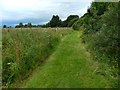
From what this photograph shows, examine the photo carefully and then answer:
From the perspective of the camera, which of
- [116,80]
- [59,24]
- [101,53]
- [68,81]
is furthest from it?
[59,24]

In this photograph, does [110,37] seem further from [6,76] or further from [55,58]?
[55,58]

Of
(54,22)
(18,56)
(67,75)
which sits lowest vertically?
(67,75)

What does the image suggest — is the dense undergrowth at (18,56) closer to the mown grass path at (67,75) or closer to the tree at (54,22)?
the mown grass path at (67,75)

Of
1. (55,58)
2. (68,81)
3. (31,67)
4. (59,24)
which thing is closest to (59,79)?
(68,81)

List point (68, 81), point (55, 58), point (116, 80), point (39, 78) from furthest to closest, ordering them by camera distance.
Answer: point (55, 58) → point (39, 78) → point (68, 81) → point (116, 80)

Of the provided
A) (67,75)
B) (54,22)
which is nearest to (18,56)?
(67,75)

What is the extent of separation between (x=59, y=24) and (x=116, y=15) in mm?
53590

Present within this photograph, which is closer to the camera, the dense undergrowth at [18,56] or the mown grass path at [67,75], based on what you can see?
the mown grass path at [67,75]

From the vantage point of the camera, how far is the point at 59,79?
9711mm

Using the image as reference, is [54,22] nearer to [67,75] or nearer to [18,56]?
[18,56]

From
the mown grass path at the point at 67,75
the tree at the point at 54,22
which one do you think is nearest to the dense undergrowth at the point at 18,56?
the mown grass path at the point at 67,75

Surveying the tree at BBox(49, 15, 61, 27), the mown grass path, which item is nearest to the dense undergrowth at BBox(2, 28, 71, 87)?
the mown grass path

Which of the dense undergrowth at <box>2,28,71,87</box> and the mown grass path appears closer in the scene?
the mown grass path

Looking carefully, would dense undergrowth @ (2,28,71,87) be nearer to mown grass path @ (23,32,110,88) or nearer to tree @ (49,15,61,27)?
mown grass path @ (23,32,110,88)
